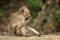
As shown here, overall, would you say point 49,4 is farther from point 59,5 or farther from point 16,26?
point 59,5

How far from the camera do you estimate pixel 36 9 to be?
10.8 metres

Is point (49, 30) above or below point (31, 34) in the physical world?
below

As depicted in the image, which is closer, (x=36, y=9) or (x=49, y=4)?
(x=49, y=4)

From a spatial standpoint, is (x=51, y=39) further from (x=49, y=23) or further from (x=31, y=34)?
(x=49, y=23)

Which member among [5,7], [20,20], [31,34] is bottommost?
[5,7]

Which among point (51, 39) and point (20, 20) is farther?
point (20, 20)

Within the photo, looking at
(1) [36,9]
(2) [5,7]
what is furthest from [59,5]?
(2) [5,7]

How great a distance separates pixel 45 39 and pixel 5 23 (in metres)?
4.81

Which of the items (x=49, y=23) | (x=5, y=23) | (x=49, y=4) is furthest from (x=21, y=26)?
(x=5, y=23)

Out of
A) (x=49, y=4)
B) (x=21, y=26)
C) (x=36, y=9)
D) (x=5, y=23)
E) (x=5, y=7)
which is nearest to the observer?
(x=21, y=26)

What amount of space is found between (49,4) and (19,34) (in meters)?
2.02

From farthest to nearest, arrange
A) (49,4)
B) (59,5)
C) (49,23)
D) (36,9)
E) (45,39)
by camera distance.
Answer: (59,5) < (36,9) < (49,23) < (49,4) < (45,39)

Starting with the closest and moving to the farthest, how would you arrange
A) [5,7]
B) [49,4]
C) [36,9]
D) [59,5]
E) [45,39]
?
[45,39] → [49,4] → [36,9] → [59,5] → [5,7]

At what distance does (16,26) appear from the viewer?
5.76 meters
